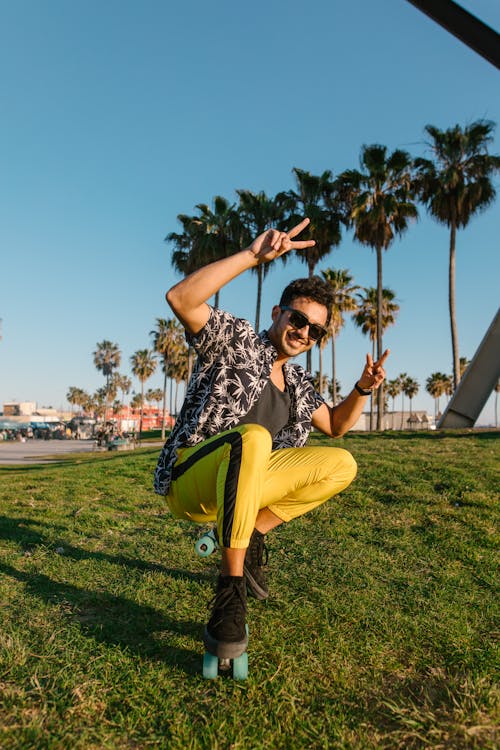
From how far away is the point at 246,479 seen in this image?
82.0 inches

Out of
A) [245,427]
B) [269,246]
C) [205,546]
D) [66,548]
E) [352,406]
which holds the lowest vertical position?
[66,548]

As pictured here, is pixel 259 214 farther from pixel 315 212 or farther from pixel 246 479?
Answer: pixel 246 479

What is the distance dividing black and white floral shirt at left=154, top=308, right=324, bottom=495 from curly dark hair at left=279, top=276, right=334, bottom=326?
1.15 ft

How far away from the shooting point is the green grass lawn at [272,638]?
1620mm

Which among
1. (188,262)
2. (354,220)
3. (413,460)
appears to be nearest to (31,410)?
(188,262)

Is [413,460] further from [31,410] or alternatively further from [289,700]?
[31,410]

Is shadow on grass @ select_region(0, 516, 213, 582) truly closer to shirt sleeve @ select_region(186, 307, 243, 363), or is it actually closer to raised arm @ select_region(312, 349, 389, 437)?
raised arm @ select_region(312, 349, 389, 437)

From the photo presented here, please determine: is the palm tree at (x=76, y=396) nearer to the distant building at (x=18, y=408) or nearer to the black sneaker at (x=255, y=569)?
the distant building at (x=18, y=408)

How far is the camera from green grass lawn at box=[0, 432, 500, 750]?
1.62m

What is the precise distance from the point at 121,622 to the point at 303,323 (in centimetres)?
172

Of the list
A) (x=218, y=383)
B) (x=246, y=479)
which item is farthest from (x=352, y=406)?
(x=246, y=479)

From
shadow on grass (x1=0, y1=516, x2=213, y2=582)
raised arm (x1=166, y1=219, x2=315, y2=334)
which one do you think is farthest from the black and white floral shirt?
shadow on grass (x1=0, y1=516, x2=213, y2=582)

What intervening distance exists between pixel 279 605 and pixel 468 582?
48.9 inches

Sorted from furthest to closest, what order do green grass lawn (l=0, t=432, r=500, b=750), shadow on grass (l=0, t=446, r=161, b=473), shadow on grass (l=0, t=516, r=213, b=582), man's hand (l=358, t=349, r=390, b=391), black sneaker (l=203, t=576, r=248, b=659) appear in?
shadow on grass (l=0, t=446, r=161, b=473), shadow on grass (l=0, t=516, r=213, b=582), man's hand (l=358, t=349, r=390, b=391), black sneaker (l=203, t=576, r=248, b=659), green grass lawn (l=0, t=432, r=500, b=750)
